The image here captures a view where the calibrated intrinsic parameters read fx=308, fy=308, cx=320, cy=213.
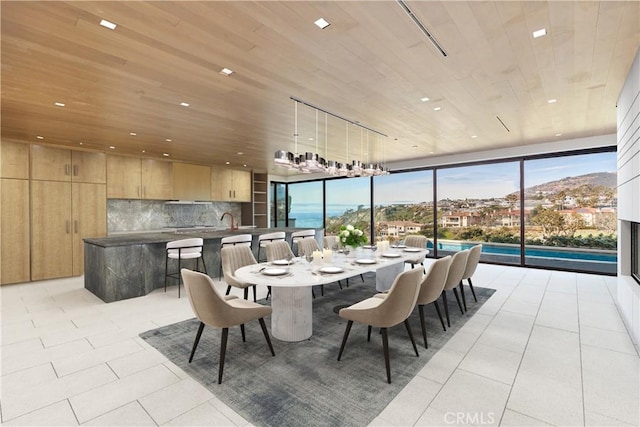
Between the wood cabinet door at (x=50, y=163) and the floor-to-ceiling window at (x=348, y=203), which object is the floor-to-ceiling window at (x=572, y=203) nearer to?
the floor-to-ceiling window at (x=348, y=203)

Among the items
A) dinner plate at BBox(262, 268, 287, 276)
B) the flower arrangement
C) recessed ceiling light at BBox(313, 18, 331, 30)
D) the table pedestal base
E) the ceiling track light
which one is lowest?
the table pedestal base

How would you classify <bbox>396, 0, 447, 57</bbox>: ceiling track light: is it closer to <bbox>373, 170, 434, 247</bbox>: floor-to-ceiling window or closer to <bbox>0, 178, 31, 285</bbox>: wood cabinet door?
<bbox>373, 170, 434, 247</bbox>: floor-to-ceiling window

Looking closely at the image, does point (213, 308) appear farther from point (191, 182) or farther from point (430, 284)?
point (191, 182)

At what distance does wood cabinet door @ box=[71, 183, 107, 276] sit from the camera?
5.99 metres

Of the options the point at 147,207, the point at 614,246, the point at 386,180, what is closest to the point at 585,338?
the point at 614,246

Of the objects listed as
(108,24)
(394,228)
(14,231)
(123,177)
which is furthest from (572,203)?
(14,231)

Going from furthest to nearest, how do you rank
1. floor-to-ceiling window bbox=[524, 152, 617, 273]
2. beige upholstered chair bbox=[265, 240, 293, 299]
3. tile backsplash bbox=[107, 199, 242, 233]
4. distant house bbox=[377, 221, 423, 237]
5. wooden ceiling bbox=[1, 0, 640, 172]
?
distant house bbox=[377, 221, 423, 237], tile backsplash bbox=[107, 199, 242, 233], floor-to-ceiling window bbox=[524, 152, 617, 273], beige upholstered chair bbox=[265, 240, 293, 299], wooden ceiling bbox=[1, 0, 640, 172]

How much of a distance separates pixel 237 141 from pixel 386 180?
5034mm

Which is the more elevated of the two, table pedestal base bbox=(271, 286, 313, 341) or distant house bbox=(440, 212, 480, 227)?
distant house bbox=(440, 212, 480, 227)

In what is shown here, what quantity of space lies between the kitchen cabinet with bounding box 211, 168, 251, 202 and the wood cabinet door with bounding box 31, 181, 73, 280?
3.28 meters

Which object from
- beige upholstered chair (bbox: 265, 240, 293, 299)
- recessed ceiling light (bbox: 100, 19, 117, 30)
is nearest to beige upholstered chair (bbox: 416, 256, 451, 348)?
beige upholstered chair (bbox: 265, 240, 293, 299)

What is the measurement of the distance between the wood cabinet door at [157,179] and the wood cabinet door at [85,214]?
0.91 m

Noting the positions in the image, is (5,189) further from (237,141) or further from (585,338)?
(585,338)

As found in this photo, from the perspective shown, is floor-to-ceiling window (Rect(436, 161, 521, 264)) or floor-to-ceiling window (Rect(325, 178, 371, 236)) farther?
floor-to-ceiling window (Rect(325, 178, 371, 236))
